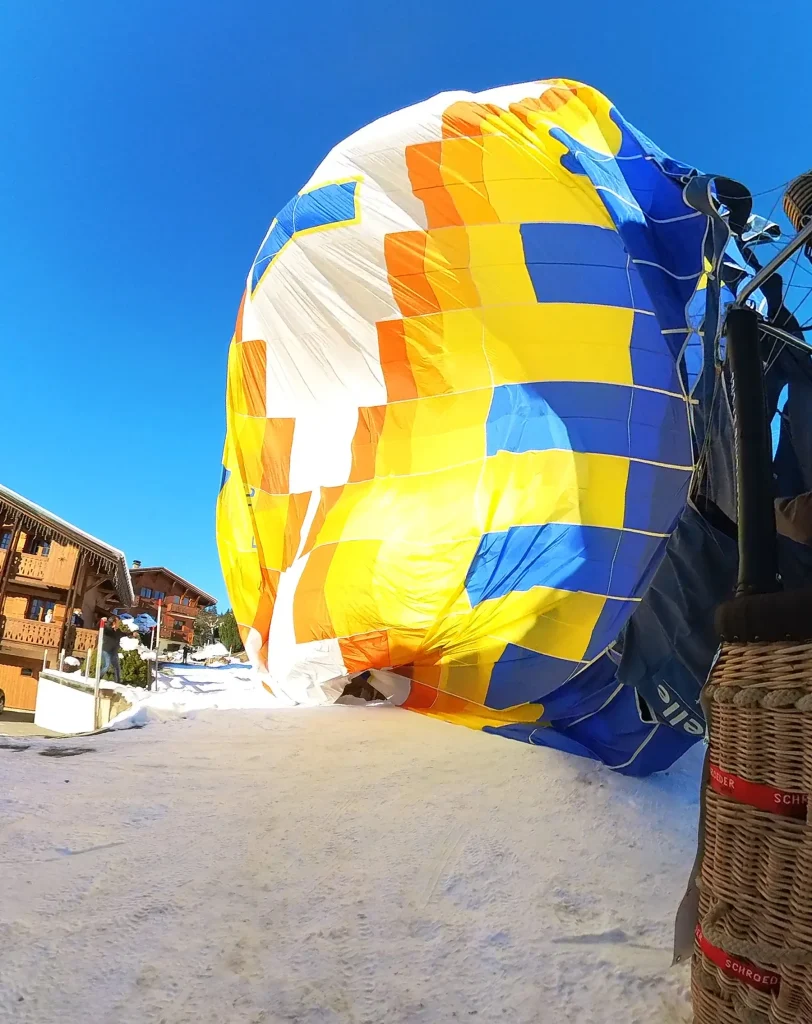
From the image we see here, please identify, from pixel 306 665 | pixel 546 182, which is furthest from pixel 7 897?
pixel 546 182

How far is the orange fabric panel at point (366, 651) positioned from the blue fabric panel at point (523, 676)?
0.78m


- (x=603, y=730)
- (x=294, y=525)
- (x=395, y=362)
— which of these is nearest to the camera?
(x=603, y=730)

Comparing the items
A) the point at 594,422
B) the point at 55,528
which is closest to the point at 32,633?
the point at 55,528

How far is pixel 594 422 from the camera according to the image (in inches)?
145

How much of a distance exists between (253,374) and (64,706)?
9026 millimetres

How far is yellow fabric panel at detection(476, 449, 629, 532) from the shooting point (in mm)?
3607

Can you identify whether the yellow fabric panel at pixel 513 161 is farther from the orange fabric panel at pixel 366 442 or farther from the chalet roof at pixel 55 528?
the chalet roof at pixel 55 528

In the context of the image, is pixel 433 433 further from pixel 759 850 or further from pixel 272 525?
pixel 759 850

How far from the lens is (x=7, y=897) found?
1.70 meters

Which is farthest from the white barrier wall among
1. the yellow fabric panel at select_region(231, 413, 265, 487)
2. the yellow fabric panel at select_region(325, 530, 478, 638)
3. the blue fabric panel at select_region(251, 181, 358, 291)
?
the blue fabric panel at select_region(251, 181, 358, 291)

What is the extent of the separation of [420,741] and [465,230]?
3.05 m

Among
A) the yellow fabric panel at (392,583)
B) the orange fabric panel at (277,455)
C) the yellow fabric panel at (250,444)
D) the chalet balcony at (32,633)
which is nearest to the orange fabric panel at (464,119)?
the orange fabric panel at (277,455)

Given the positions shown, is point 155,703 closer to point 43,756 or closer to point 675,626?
point 43,756

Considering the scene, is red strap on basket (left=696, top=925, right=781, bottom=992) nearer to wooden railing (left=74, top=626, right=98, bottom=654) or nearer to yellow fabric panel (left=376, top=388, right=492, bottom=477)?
yellow fabric panel (left=376, top=388, right=492, bottom=477)
